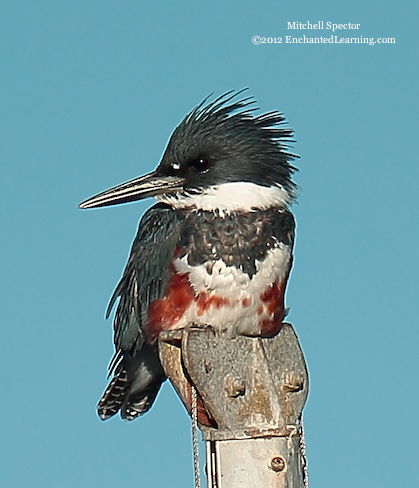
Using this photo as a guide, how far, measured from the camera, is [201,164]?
604 cm

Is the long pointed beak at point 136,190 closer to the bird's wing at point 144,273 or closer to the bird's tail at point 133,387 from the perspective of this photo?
the bird's wing at point 144,273

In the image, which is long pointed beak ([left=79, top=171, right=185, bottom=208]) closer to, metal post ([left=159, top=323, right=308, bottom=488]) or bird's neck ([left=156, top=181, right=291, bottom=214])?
bird's neck ([left=156, top=181, right=291, bottom=214])

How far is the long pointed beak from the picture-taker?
5.92m

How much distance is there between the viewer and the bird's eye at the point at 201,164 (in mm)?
6027

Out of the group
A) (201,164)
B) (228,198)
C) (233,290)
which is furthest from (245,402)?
(201,164)

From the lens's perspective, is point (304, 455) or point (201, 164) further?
A: point (201, 164)

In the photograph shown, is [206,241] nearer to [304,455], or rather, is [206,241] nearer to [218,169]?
[218,169]

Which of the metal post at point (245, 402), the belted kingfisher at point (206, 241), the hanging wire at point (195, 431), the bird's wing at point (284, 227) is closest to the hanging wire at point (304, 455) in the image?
the metal post at point (245, 402)

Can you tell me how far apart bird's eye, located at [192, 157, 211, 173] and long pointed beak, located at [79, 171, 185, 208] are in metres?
0.14

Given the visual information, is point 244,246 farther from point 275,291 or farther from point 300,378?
point 300,378

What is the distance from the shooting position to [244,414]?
4.47 meters

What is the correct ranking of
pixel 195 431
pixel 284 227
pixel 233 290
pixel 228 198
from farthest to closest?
pixel 284 227
pixel 228 198
pixel 233 290
pixel 195 431

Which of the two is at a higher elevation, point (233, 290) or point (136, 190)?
point (136, 190)

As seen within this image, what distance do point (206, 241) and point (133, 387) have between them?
52.2 inches
